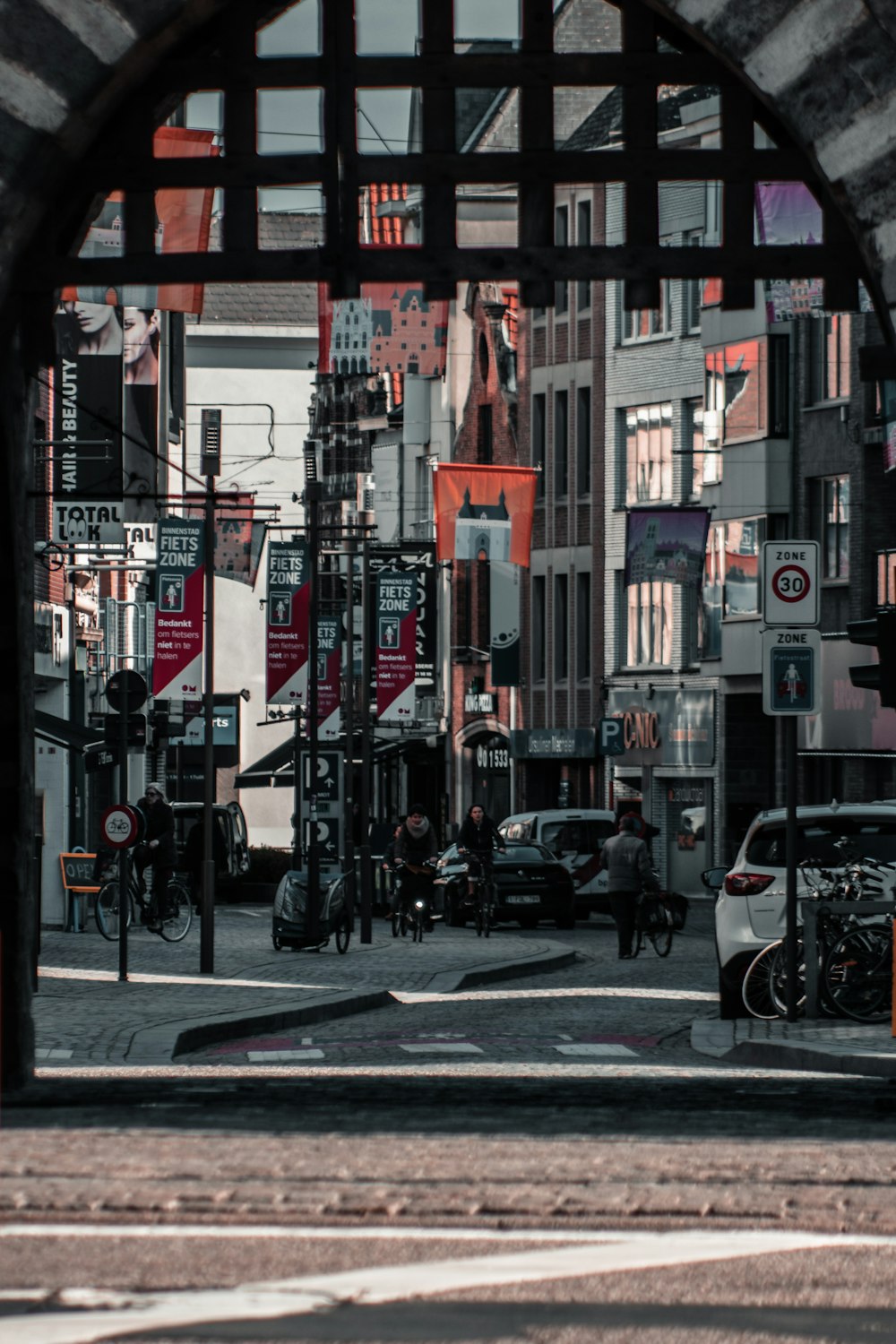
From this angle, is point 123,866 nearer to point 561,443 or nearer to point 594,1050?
point 594,1050

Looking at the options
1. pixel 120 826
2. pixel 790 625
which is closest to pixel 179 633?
pixel 120 826

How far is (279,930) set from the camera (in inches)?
1426

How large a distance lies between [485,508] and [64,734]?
15634mm

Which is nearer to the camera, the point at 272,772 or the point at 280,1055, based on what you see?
the point at 280,1055

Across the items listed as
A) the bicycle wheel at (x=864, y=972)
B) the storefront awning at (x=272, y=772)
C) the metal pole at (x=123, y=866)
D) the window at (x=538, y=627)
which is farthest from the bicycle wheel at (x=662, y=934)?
the storefront awning at (x=272, y=772)

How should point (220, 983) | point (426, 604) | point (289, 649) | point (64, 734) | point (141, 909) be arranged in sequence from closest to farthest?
point (220, 983), point (64, 734), point (289, 649), point (141, 909), point (426, 604)

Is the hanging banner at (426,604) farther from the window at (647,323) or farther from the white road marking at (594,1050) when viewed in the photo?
the white road marking at (594,1050)

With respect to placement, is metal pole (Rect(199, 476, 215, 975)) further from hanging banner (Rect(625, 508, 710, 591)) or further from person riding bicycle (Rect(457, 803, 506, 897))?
hanging banner (Rect(625, 508, 710, 591))

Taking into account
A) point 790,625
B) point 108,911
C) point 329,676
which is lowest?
point 108,911

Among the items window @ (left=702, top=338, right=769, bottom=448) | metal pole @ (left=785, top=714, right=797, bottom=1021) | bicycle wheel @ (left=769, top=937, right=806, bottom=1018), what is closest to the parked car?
window @ (left=702, top=338, right=769, bottom=448)

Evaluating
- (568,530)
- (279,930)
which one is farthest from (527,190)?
(568,530)

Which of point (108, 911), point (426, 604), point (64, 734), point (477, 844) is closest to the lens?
point (108, 911)

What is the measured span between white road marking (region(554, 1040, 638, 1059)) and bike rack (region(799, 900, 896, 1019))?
1.36m

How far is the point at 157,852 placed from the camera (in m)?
41.2
